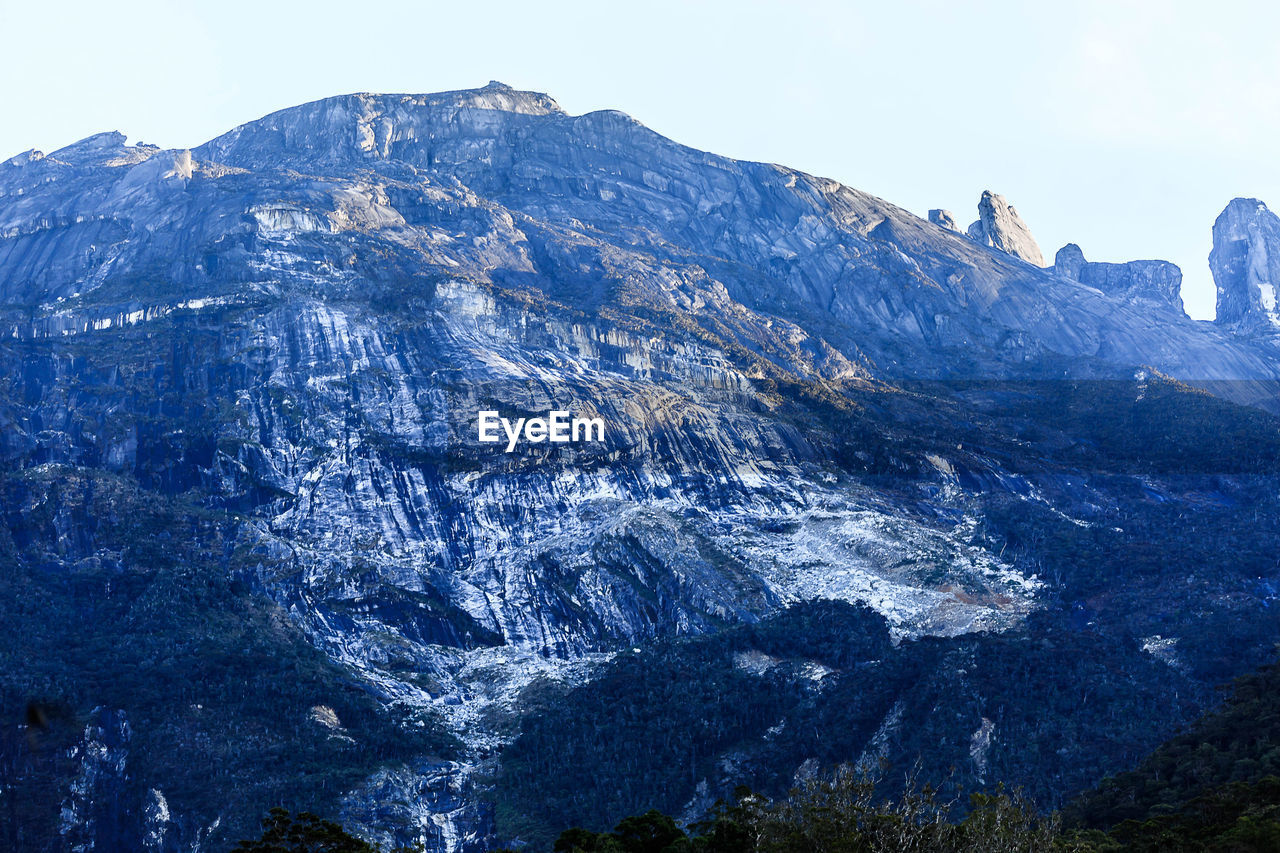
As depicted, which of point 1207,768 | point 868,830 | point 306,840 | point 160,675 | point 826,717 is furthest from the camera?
point 160,675

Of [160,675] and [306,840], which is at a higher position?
[160,675]

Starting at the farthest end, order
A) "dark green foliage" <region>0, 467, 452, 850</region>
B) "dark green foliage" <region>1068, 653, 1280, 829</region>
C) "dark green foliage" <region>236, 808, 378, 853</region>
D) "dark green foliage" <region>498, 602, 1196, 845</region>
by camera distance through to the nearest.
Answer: "dark green foliage" <region>498, 602, 1196, 845</region> < "dark green foliage" <region>0, 467, 452, 850</region> < "dark green foliage" <region>1068, 653, 1280, 829</region> < "dark green foliage" <region>236, 808, 378, 853</region>

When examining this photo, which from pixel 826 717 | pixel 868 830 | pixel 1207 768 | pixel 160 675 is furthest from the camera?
pixel 160 675

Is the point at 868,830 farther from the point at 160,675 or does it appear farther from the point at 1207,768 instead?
the point at 160,675

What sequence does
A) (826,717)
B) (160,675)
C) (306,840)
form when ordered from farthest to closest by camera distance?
1. (160,675)
2. (826,717)
3. (306,840)

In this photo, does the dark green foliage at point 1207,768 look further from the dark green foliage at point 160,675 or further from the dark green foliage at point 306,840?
the dark green foliage at point 160,675

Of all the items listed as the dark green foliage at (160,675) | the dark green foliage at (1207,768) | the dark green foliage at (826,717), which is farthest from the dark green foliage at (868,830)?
the dark green foliage at (160,675)

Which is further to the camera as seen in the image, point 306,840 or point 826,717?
point 826,717

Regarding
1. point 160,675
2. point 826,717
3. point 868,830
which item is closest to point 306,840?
point 868,830

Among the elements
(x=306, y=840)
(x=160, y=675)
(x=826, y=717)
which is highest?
(x=160, y=675)

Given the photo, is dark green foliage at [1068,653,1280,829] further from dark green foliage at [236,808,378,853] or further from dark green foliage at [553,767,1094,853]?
dark green foliage at [236,808,378,853]

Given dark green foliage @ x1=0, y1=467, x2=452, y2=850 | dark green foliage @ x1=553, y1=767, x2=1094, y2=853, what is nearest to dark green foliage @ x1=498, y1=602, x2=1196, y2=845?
dark green foliage @ x1=0, y1=467, x2=452, y2=850

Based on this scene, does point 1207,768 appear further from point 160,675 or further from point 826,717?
point 160,675
